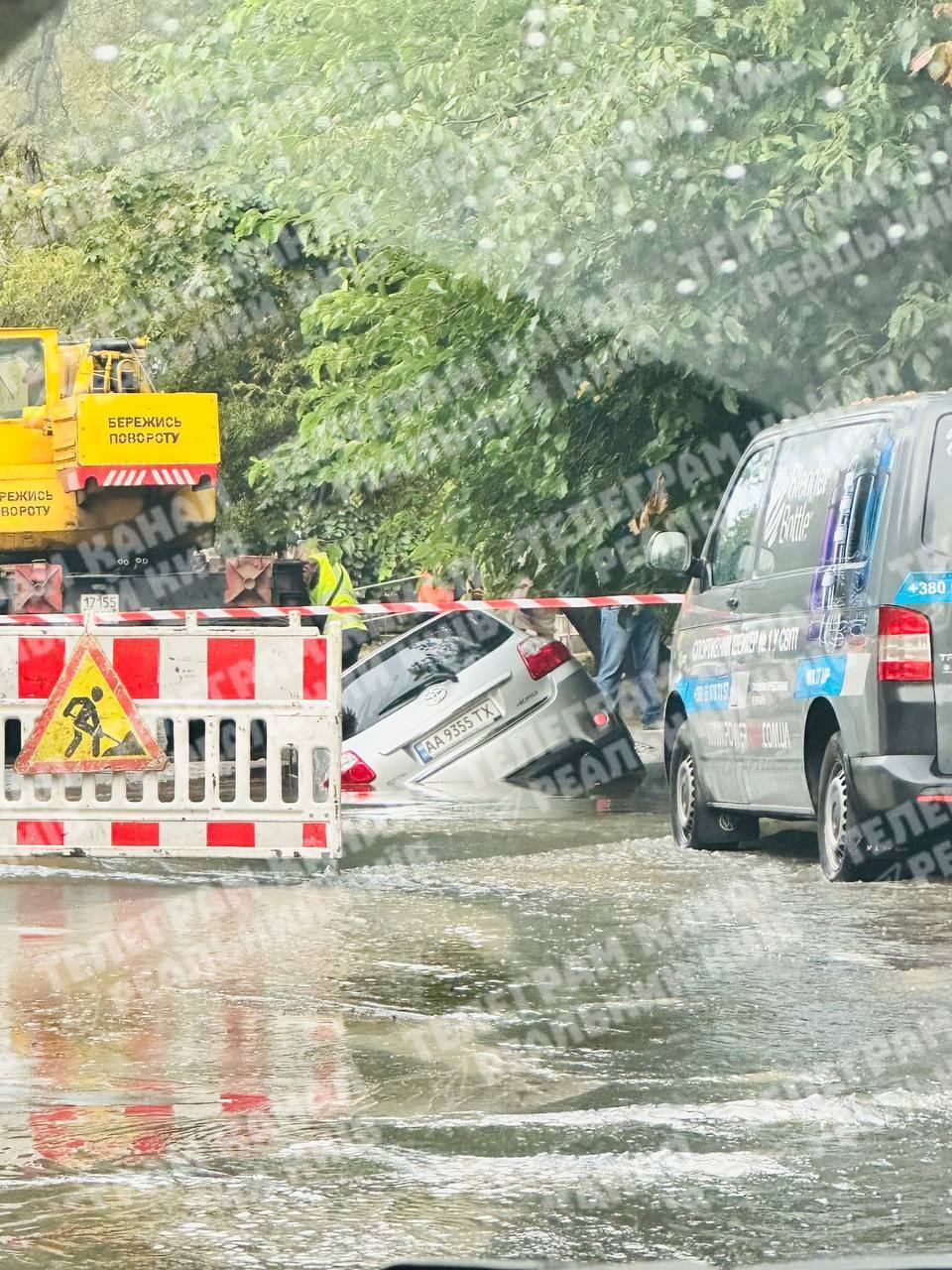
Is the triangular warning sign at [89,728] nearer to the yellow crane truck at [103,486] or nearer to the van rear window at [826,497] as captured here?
the van rear window at [826,497]

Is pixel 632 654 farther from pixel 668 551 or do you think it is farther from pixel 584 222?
pixel 668 551

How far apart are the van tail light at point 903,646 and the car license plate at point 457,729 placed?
5732mm

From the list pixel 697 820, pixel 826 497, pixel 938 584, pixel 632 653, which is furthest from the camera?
pixel 632 653

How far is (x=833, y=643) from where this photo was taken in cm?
1012

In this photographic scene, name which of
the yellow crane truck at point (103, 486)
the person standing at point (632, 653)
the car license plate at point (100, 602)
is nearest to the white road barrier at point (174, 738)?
the car license plate at point (100, 602)

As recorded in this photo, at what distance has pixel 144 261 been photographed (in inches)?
1296

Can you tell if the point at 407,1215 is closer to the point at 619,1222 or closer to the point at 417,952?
the point at 619,1222

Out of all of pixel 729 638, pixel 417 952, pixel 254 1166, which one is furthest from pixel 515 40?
pixel 254 1166

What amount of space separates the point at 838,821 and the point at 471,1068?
13.5 feet

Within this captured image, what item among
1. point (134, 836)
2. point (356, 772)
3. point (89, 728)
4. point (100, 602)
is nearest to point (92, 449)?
point (100, 602)

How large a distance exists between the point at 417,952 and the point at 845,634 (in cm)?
256

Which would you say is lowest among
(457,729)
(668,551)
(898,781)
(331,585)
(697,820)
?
(697,820)

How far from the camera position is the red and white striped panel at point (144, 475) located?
20.3 metres

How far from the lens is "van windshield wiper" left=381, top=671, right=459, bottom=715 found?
50.1ft
